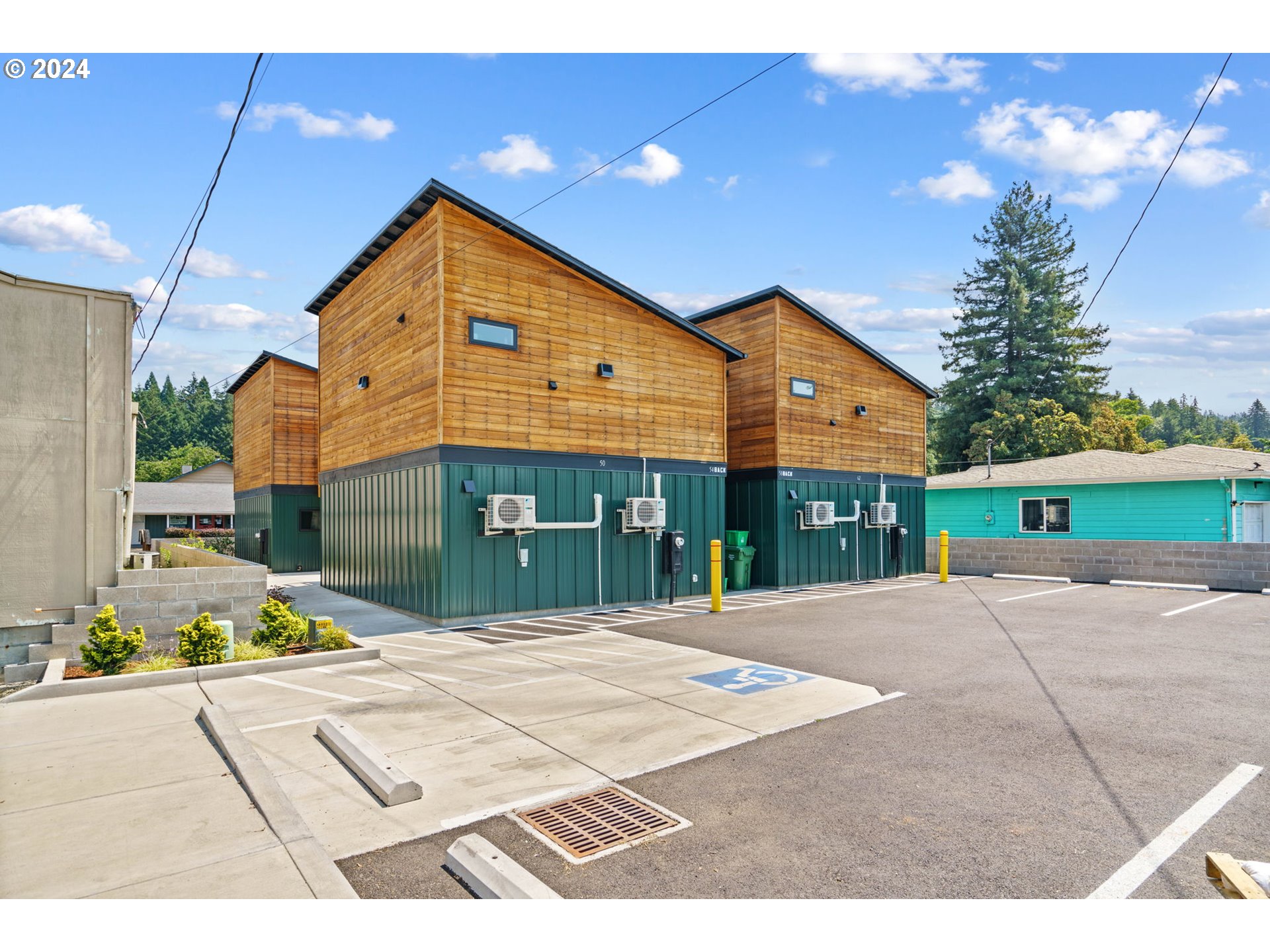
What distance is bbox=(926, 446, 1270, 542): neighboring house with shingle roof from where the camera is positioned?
59.4 feet

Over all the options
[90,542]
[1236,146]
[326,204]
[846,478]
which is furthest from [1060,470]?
→ [90,542]

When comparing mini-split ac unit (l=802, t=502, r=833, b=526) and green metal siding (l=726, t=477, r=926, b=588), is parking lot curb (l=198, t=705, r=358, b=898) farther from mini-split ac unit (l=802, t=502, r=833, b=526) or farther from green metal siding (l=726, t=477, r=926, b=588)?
mini-split ac unit (l=802, t=502, r=833, b=526)

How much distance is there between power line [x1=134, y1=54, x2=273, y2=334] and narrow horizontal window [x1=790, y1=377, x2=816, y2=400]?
12.4m

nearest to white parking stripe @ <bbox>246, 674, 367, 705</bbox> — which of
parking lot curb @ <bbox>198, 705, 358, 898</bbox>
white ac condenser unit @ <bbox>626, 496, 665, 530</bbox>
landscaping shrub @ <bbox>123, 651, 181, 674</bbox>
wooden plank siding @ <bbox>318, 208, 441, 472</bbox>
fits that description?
landscaping shrub @ <bbox>123, 651, 181, 674</bbox>

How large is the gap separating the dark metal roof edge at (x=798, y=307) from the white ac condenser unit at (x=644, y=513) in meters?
6.44

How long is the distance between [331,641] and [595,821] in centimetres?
579

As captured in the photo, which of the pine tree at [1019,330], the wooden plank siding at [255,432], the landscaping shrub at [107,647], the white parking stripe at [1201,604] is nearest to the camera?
the landscaping shrub at [107,647]

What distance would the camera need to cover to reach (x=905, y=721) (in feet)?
19.3

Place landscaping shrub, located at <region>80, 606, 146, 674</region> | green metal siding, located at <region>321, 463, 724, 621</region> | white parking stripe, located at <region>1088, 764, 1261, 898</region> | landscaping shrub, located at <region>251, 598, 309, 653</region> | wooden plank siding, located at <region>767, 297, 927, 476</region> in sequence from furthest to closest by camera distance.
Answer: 1. wooden plank siding, located at <region>767, 297, 927, 476</region>
2. green metal siding, located at <region>321, 463, 724, 621</region>
3. landscaping shrub, located at <region>251, 598, 309, 653</region>
4. landscaping shrub, located at <region>80, 606, 146, 674</region>
5. white parking stripe, located at <region>1088, 764, 1261, 898</region>

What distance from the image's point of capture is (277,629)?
8297 millimetres

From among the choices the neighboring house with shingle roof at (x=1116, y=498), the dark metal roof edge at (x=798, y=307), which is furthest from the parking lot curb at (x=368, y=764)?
the neighboring house with shingle roof at (x=1116, y=498)

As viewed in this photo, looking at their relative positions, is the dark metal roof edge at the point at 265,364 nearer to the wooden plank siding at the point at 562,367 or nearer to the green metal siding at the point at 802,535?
the wooden plank siding at the point at 562,367

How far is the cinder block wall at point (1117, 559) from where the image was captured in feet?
51.6

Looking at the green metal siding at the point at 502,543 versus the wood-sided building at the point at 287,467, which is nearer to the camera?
the green metal siding at the point at 502,543
